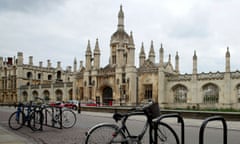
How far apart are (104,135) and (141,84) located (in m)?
38.0

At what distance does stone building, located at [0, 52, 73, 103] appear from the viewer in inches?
2352

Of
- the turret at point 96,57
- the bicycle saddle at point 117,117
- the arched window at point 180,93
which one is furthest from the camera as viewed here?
the turret at point 96,57

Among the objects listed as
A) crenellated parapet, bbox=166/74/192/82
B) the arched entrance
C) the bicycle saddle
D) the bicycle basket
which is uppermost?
crenellated parapet, bbox=166/74/192/82

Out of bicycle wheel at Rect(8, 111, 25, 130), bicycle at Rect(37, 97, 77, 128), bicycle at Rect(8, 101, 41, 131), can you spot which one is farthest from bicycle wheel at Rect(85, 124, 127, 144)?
bicycle wheel at Rect(8, 111, 25, 130)

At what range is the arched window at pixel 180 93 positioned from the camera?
40469 mm

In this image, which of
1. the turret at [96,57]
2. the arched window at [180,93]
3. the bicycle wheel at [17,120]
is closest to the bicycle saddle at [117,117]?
the bicycle wheel at [17,120]

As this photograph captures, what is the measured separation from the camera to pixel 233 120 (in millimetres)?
17812

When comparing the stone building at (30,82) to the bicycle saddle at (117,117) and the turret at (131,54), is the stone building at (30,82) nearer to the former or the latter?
the turret at (131,54)

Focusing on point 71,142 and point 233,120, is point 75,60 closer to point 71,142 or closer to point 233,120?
point 233,120

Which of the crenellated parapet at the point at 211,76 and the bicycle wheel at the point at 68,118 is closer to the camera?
the bicycle wheel at the point at 68,118

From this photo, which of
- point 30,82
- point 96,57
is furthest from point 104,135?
point 30,82

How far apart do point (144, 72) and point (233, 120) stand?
2640 centimetres

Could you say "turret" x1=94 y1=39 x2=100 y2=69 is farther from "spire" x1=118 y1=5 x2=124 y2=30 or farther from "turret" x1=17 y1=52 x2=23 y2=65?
"turret" x1=17 y1=52 x2=23 y2=65

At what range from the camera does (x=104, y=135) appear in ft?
→ 19.7
